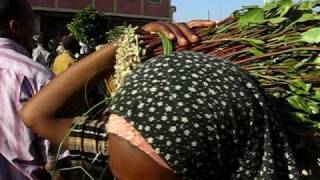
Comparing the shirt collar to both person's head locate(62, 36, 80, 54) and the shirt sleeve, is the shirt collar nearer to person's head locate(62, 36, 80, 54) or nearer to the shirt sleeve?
the shirt sleeve

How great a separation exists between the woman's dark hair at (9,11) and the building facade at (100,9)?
26449 millimetres

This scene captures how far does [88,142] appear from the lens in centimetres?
171

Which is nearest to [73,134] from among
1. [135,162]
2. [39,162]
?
[39,162]

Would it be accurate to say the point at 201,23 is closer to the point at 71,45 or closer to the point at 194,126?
the point at 194,126

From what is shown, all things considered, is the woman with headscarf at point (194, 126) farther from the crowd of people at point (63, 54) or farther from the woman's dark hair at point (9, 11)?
the crowd of people at point (63, 54)

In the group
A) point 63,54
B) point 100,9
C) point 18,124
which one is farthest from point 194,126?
point 100,9

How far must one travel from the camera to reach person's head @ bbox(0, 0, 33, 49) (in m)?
2.19

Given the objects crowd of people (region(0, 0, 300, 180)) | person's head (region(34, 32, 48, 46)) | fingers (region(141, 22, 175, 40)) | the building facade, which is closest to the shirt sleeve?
fingers (region(141, 22, 175, 40))

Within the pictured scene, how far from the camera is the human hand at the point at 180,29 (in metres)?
1.54

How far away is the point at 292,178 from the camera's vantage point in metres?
1.26

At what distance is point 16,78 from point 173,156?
91 cm

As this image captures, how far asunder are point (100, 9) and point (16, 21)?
33.2 metres

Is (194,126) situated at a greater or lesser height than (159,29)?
lesser

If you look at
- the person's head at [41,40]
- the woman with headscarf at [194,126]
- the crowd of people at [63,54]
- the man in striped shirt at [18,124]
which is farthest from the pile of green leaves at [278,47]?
the person's head at [41,40]
